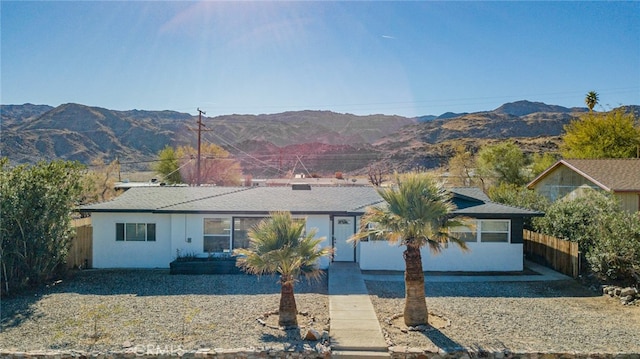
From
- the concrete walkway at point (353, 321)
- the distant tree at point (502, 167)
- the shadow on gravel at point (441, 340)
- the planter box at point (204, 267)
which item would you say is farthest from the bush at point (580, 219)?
the distant tree at point (502, 167)

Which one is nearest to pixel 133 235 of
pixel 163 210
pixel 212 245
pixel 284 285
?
pixel 163 210

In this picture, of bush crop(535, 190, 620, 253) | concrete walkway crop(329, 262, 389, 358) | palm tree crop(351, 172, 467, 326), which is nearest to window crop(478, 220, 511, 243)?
bush crop(535, 190, 620, 253)

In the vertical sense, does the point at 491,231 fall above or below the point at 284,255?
below

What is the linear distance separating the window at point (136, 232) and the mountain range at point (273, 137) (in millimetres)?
34663

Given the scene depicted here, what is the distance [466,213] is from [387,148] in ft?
225

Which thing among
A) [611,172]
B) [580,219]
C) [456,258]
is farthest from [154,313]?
[611,172]

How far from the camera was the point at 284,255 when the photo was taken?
973 cm

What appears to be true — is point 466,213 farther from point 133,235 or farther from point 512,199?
point 133,235

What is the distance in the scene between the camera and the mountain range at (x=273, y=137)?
216 feet

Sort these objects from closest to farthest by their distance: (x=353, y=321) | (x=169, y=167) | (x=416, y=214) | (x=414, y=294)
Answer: (x=416, y=214), (x=414, y=294), (x=353, y=321), (x=169, y=167)

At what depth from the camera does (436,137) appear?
3597 inches

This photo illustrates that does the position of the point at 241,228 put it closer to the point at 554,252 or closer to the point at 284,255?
the point at 284,255

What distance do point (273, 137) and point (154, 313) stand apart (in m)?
87.9

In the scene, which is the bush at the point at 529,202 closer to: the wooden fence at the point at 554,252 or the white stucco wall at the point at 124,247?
the wooden fence at the point at 554,252
